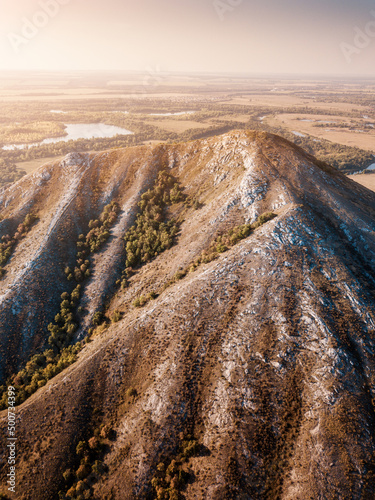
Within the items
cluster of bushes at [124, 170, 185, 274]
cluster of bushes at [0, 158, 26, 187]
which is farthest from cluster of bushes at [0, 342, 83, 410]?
cluster of bushes at [0, 158, 26, 187]

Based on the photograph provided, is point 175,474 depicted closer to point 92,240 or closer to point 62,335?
point 62,335

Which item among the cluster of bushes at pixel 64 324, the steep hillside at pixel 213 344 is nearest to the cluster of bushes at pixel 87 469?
the steep hillside at pixel 213 344

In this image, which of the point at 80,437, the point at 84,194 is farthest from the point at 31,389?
the point at 84,194

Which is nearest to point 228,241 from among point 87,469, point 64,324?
point 64,324

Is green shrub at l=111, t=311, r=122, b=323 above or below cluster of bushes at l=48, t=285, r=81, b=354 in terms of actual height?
above

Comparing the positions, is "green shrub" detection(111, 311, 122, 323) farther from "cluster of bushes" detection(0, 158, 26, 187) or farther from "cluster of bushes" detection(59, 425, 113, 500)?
"cluster of bushes" detection(0, 158, 26, 187)

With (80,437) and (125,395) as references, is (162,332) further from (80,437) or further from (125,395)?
(80,437)

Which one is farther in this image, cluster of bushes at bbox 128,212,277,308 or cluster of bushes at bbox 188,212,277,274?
cluster of bushes at bbox 188,212,277,274
